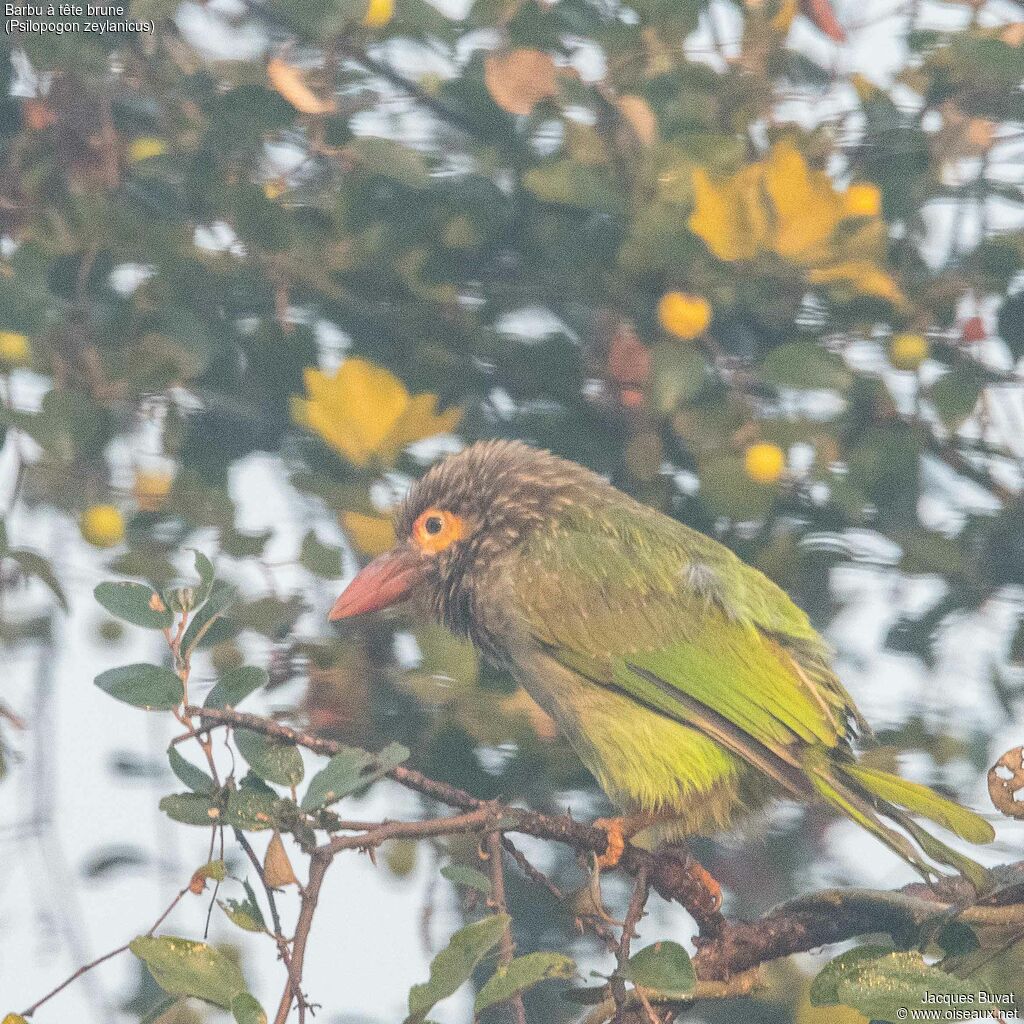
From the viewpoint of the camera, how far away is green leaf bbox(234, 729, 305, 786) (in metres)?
1.49

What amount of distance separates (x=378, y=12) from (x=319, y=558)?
0.92m

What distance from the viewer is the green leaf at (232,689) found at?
1.51m

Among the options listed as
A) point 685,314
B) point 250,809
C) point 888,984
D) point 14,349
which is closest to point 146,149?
point 14,349

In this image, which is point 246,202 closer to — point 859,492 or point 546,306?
point 546,306

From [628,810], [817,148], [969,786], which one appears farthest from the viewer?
[817,148]

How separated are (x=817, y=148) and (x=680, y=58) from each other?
0.97ft

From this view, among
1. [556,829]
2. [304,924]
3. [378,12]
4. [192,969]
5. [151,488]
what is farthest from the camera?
[151,488]

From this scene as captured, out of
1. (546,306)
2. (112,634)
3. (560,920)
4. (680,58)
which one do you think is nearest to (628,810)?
(560,920)

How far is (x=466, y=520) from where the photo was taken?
2746 mm

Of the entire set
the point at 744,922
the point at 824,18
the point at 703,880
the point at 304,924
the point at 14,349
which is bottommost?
the point at 703,880

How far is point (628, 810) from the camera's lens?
233cm

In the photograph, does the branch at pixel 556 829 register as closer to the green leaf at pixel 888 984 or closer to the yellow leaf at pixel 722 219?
the green leaf at pixel 888 984

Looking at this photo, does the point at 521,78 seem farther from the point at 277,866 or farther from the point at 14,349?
the point at 277,866

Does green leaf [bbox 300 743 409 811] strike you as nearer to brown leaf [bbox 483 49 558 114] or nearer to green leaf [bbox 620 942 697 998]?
green leaf [bbox 620 942 697 998]
